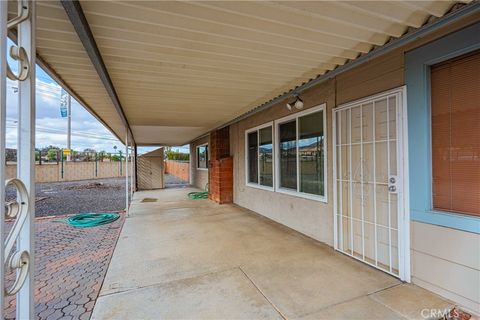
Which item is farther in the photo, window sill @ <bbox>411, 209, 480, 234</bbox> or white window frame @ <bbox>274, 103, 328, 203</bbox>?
white window frame @ <bbox>274, 103, 328, 203</bbox>

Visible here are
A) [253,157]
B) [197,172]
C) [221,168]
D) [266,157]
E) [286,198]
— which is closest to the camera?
[286,198]

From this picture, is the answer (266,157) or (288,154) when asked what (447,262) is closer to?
(288,154)

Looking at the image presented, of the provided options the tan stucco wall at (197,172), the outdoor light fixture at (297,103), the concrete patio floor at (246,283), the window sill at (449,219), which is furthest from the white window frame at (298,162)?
the tan stucco wall at (197,172)

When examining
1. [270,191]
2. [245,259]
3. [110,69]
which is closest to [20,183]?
[110,69]

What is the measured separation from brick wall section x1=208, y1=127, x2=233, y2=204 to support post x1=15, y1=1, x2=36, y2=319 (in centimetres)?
680

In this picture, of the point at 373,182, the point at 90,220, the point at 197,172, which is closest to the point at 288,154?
the point at 373,182

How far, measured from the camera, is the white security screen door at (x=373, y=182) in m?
2.82

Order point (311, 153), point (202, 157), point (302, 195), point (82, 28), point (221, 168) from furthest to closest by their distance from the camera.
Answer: point (202, 157) → point (221, 168) → point (302, 195) → point (311, 153) → point (82, 28)

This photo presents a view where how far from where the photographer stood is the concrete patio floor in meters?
2.29

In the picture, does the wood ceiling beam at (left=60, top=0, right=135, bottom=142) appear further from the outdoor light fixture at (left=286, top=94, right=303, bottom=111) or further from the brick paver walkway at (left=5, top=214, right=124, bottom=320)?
the outdoor light fixture at (left=286, top=94, right=303, bottom=111)

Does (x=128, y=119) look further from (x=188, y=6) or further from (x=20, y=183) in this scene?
(x=20, y=183)

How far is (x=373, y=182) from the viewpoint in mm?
3205

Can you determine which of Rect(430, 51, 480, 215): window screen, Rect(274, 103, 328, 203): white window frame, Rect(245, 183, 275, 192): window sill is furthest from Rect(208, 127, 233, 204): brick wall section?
Rect(430, 51, 480, 215): window screen

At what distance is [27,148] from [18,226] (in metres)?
0.39
